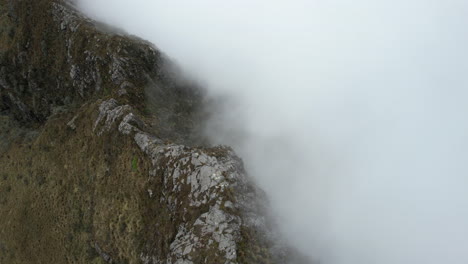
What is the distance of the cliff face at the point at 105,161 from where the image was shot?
13805 millimetres

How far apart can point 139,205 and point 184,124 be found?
270 inches

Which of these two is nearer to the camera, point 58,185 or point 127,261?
point 127,261

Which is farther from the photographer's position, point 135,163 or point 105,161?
point 105,161

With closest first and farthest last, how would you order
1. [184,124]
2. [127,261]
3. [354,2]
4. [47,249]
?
1. [127,261]
2. [47,249]
3. [184,124]
4. [354,2]

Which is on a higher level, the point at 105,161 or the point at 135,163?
the point at 135,163

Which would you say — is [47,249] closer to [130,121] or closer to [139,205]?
[139,205]

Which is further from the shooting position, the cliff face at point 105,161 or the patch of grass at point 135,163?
the patch of grass at point 135,163

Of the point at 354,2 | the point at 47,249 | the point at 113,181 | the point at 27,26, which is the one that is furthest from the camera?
the point at 27,26

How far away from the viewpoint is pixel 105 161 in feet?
58.3

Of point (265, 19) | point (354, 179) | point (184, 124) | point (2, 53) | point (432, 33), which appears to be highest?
point (432, 33)

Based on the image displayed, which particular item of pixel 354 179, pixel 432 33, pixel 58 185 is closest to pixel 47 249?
pixel 58 185

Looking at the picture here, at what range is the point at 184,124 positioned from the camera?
2073 centimetres

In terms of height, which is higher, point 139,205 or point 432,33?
point 432,33

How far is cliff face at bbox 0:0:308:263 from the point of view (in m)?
13.8
